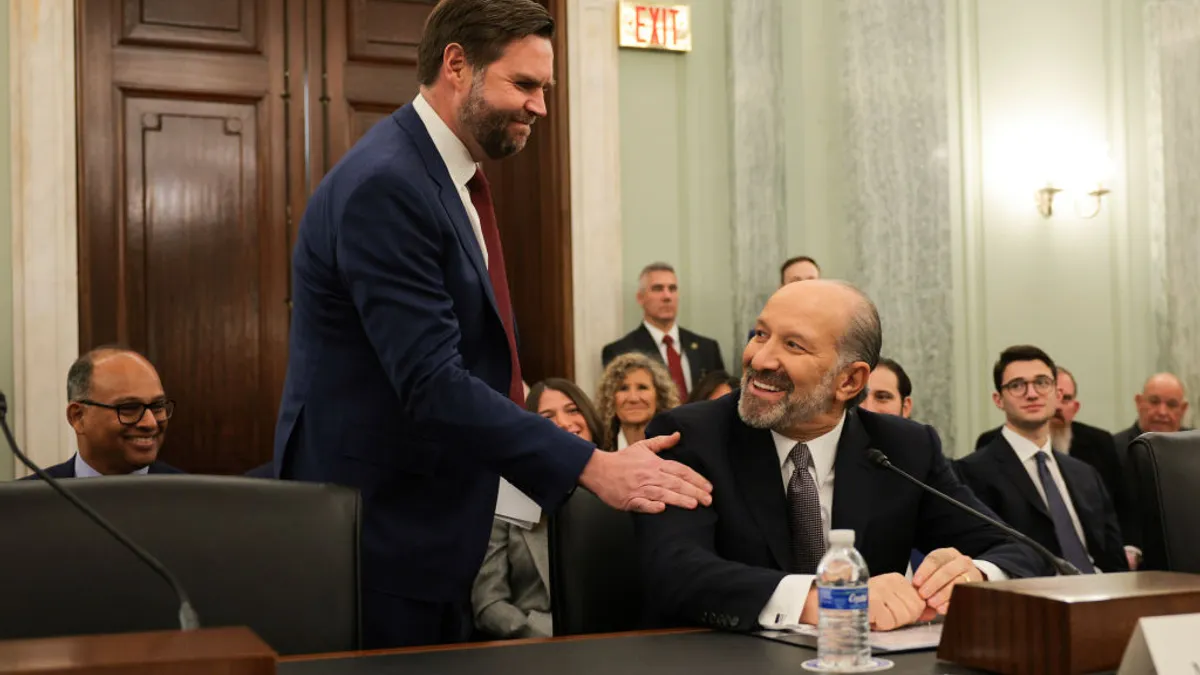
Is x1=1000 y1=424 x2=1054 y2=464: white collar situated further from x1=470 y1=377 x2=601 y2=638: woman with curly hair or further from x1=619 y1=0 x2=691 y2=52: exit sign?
x1=619 y1=0 x2=691 y2=52: exit sign

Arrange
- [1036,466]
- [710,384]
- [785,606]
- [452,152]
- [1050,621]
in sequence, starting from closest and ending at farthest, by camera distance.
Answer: [1050,621], [785,606], [452,152], [1036,466], [710,384]

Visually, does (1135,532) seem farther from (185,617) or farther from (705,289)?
(185,617)

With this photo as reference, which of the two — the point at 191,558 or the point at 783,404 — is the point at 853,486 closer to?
the point at 783,404

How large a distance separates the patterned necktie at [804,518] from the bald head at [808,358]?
0.09 meters

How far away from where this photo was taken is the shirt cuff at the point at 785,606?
6.26ft

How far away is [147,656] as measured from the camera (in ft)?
3.76

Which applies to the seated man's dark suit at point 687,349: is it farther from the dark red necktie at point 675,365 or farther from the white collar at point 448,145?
the white collar at point 448,145

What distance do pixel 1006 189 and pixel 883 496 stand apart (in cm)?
491

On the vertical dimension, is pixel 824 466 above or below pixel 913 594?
above

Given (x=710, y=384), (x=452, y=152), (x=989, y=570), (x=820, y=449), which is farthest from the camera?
(x=710, y=384)

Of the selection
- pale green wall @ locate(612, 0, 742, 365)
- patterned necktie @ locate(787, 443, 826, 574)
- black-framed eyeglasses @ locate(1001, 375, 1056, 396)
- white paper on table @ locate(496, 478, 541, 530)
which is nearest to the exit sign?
pale green wall @ locate(612, 0, 742, 365)

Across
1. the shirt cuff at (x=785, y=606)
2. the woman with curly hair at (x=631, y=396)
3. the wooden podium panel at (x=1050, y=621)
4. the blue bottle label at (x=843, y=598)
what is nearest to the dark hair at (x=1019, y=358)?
the woman with curly hair at (x=631, y=396)

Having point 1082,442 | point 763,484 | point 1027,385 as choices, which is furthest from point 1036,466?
point 763,484

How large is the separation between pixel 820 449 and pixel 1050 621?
898mm
